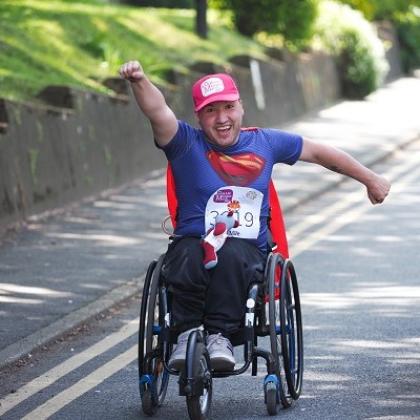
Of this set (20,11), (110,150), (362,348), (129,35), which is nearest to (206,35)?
(129,35)

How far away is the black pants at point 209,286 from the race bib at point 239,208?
0.10m

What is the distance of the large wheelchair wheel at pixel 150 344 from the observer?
24.3 ft

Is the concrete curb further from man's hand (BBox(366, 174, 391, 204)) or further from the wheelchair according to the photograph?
man's hand (BBox(366, 174, 391, 204))

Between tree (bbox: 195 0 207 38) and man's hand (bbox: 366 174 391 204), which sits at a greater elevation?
tree (bbox: 195 0 207 38)

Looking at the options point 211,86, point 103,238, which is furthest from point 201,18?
point 211,86

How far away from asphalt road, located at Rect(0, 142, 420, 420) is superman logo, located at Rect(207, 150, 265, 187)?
3.80 feet

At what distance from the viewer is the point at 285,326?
7496mm

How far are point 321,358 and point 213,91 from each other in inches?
87.5

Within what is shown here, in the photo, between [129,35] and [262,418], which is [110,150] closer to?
[129,35]

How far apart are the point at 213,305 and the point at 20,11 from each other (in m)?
14.5

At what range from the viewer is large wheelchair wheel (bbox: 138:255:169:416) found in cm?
742

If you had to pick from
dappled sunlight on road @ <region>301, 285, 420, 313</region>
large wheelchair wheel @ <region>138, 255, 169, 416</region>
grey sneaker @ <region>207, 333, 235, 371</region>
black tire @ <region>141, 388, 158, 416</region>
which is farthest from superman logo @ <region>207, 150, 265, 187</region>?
dappled sunlight on road @ <region>301, 285, 420, 313</region>

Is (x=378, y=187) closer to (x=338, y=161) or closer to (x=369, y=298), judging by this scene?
(x=338, y=161)

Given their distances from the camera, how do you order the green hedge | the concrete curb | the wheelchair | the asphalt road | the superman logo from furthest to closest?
the green hedge
the concrete curb
the asphalt road
the superman logo
the wheelchair
